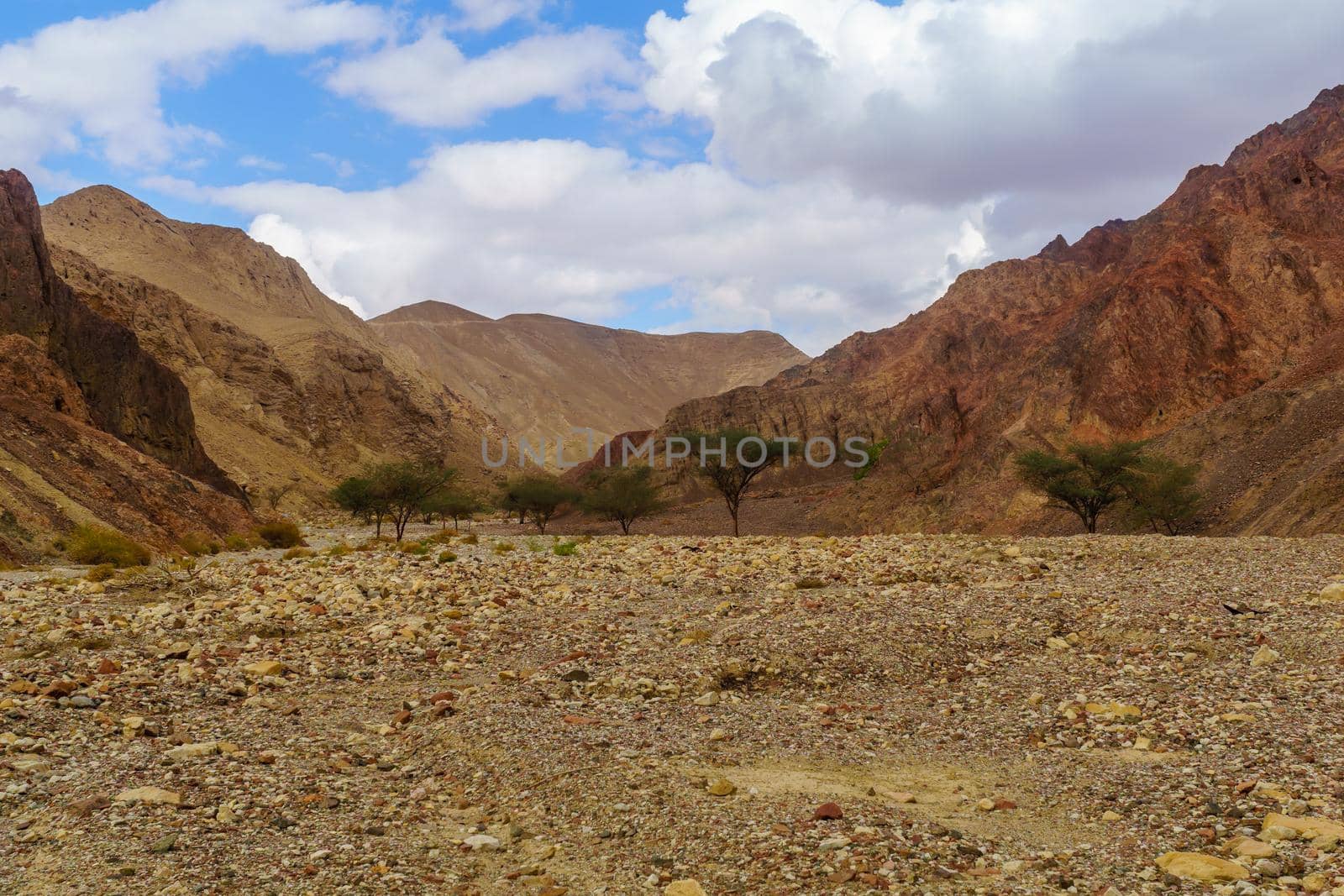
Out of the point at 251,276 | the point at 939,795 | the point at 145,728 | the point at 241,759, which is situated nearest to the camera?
the point at 939,795

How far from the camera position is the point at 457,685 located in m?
9.16

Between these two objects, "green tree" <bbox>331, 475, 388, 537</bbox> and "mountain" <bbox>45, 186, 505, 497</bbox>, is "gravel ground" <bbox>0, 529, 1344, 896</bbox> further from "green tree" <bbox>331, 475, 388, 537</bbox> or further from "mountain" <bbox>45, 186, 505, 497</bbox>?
"mountain" <bbox>45, 186, 505, 497</bbox>

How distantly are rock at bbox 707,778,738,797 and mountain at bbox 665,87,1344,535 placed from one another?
2560cm

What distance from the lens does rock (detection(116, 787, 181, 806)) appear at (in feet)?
18.6

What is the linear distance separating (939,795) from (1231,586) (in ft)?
23.3

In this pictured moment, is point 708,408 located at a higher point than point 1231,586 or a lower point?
→ higher

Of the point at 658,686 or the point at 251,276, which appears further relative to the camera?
the point at 251,276

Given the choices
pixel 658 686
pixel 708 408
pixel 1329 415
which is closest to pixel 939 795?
pixel 658 686

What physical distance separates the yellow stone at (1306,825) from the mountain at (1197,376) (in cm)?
Answer: 2438

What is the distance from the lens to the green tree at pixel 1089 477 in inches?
1380

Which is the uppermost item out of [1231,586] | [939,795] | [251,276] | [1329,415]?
[251,276]

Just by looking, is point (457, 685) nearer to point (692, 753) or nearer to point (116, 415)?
point (692, 753)

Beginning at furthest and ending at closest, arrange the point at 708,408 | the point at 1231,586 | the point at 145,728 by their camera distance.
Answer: the point at 708,408 → the point at 1231,586 → the point at 145,728

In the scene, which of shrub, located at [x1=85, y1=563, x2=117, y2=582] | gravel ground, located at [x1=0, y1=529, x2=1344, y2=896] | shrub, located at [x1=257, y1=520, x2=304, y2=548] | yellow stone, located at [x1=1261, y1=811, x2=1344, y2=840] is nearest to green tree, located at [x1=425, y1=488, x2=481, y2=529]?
shrub, located at [x1=257, y1=520, x2=304, y2=548]
